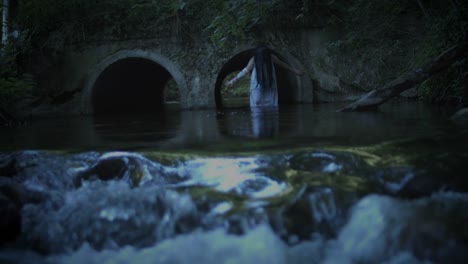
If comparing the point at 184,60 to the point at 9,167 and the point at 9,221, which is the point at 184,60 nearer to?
the point at 9,167

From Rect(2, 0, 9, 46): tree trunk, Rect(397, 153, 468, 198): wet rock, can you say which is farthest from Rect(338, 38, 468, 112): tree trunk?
Rect(2, 0, 9, 46): tree trunk

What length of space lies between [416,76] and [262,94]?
16.3 feet

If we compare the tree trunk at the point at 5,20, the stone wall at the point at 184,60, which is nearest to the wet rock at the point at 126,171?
the stone wall at the point at 184,60

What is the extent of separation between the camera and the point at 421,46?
8.00 m

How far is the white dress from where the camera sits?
1091 cm

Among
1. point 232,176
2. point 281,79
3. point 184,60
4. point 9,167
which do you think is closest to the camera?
point 232,176

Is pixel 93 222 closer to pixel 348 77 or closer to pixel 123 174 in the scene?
pixel 123 174

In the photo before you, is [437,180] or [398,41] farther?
[398,41]

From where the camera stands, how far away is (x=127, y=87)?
15.4m

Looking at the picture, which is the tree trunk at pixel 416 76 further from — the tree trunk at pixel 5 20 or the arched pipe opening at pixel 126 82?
the tree trunk at pixel 5 20

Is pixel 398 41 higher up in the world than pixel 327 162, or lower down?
higher up

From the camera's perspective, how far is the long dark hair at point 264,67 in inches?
421

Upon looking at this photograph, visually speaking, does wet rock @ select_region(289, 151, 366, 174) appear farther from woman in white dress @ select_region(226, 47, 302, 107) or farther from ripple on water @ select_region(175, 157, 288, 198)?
woman in white dress @ select_region(226, 47, 302, 107)

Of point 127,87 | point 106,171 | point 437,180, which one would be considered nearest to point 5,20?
point 127,87
